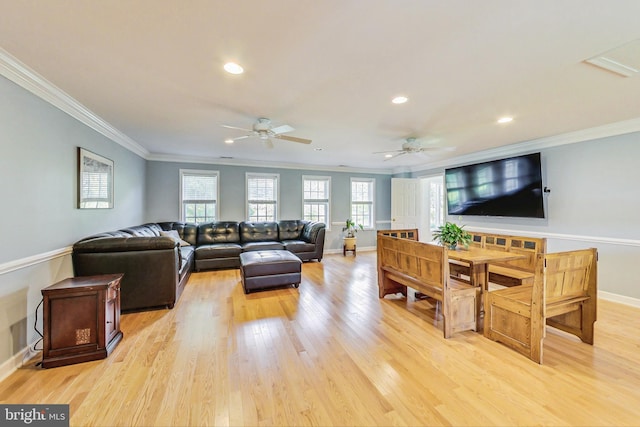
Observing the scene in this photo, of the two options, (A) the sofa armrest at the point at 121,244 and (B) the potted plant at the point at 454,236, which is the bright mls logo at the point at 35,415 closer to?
(A) the sofa armrest at the point at 121,244

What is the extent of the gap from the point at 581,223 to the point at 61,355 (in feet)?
21.3

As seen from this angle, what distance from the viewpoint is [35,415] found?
156 centimetres

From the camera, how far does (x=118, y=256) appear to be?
113 inches

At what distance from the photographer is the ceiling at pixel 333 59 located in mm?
1507

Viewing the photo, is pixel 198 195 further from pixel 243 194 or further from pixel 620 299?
pixel 620 299

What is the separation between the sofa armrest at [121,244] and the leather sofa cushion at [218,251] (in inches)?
77.7

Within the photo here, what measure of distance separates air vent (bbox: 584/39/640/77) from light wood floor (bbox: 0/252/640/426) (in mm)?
2449

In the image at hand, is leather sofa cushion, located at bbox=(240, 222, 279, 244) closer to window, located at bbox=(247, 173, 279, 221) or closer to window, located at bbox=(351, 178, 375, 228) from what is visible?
window, located at bbox=(247, 173, 279, 221)

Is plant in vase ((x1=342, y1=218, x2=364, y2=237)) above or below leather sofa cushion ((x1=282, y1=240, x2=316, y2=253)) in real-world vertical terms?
above

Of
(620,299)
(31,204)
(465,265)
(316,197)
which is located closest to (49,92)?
(31,204)

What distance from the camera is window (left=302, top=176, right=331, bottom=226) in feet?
23.1

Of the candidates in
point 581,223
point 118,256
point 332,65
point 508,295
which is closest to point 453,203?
point 581,223

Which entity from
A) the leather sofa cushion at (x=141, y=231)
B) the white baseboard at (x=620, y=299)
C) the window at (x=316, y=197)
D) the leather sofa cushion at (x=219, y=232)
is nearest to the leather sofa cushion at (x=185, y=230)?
the leather sofa cushion at (x=219, y=232)

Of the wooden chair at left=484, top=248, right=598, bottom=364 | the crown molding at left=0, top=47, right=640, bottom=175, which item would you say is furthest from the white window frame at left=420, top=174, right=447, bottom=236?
the wooden chair at left=484, top=248, right=598, bottom=364
